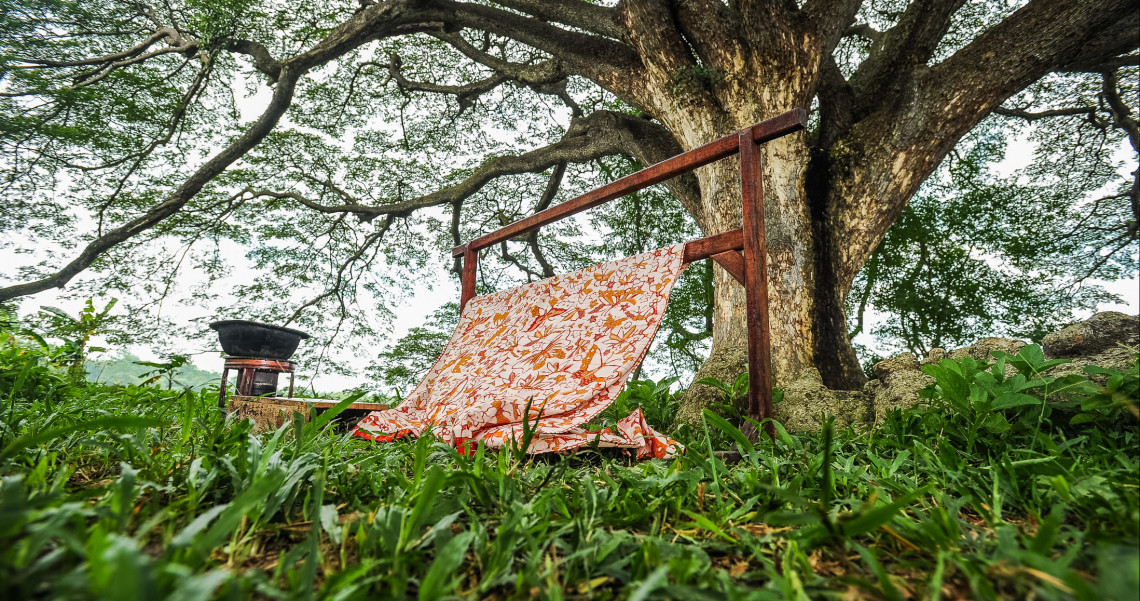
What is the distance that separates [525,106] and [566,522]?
18.5 ft

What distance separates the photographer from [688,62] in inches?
124

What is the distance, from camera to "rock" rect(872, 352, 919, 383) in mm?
1926

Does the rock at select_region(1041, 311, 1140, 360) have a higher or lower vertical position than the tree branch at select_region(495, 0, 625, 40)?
Result: lower

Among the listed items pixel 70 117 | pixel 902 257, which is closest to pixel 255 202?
pixel 70 117

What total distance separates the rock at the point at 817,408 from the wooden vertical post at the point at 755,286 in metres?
0.42

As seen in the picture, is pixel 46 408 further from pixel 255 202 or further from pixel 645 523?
pixel 255 202

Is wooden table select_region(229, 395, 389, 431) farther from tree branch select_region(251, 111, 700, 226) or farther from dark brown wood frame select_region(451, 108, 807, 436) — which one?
tree branch select_region(251, 111, 700, 226)

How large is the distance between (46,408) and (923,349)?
6807 mm

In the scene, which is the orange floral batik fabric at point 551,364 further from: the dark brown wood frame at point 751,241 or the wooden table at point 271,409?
the wooden table at point 271,409

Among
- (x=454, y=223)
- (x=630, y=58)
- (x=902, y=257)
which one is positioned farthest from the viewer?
(x=902, y=257)

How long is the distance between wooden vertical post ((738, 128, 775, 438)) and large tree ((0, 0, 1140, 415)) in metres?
0.78

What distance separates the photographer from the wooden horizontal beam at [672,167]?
1.59 m

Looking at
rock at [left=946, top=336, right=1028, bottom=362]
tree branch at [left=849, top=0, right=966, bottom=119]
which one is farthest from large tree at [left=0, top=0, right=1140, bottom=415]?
rock at [left=946, top=336, right=1028, bottom=362]

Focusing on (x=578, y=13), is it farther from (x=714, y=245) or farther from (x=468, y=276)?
(x=714, y=245)
